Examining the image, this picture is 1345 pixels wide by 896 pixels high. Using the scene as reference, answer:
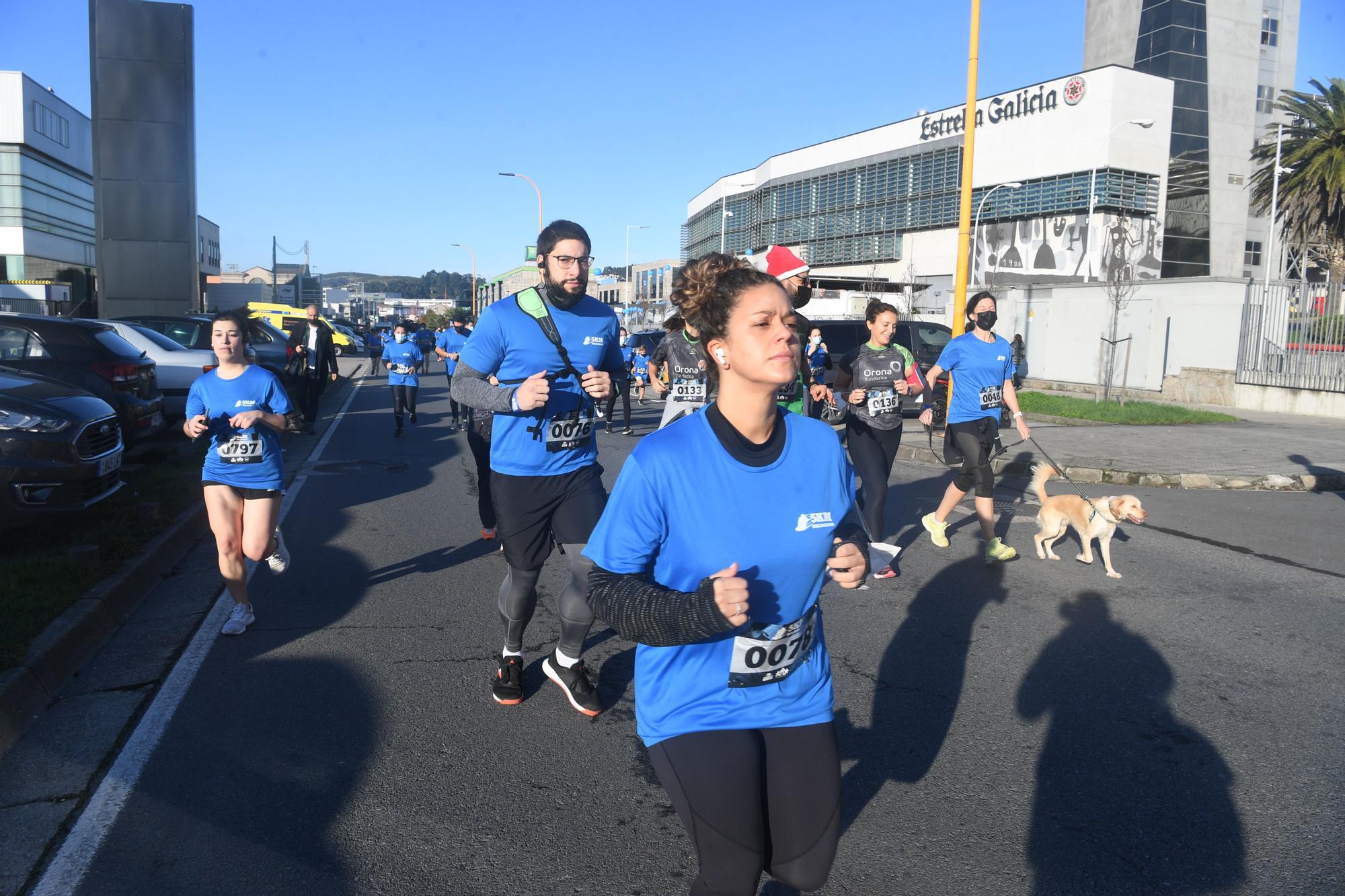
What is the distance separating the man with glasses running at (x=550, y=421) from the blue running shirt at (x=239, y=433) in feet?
5.40

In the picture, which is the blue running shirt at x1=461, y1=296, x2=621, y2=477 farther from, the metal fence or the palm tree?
the palm tree

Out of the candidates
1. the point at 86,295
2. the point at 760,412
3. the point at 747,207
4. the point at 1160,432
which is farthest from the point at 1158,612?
the point at 747,207

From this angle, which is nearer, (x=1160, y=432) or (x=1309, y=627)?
(x=1309, y=627)

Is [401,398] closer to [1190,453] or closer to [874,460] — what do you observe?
[874,460]

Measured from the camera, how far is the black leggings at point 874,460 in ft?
23.1

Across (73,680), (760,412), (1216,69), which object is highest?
(1216,69)

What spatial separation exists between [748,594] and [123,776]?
3.04 m

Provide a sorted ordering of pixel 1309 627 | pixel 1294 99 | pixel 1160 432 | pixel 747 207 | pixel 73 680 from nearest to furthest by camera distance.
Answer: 1. pixel 73 680
2. pixel 1309 627
3. pixel 1160 432
4. pixel 1294 99
5. pixel 747 207

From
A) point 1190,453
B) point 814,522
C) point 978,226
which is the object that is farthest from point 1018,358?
point 978,226

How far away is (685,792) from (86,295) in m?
71.6

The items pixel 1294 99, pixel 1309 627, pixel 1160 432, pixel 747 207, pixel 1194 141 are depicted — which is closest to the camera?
pixel 1309 627

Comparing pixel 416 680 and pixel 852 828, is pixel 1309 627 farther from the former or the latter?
pixel 416 680

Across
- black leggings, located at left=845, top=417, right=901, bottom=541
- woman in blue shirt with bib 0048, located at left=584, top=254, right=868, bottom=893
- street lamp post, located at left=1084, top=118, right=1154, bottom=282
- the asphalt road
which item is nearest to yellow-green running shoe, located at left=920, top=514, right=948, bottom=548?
the asphalt road

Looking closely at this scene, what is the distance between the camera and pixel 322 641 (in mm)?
5520
